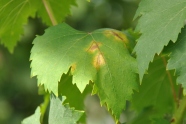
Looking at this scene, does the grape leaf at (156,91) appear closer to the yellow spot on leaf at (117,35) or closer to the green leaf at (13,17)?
the yellow spot on leaf at (117,35)

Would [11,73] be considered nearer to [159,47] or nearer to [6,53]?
[6,53]

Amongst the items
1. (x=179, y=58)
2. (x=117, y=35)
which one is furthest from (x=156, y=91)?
(x=179, y=58)

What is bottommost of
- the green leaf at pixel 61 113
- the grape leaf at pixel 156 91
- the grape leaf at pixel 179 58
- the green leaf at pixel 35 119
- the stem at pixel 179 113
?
the grape leaf at pixel 156 91

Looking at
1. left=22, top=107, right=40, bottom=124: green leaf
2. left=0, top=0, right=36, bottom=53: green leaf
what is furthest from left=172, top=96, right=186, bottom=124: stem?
left=0, top=0, right=36, bottom=53: green leaf

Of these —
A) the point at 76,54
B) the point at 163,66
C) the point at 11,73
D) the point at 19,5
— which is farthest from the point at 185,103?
the point at 11,73

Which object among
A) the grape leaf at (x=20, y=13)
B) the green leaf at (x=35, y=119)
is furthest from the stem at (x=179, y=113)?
the grape leaf at (x=20, y=13)

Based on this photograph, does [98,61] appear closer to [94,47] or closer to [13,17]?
[94,47]
